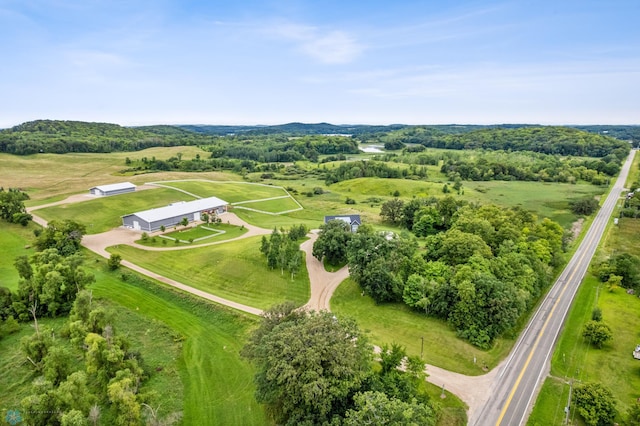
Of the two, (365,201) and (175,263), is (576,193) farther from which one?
(175,263)

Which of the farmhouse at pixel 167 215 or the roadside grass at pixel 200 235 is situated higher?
the farmhouse at pixel 167 215

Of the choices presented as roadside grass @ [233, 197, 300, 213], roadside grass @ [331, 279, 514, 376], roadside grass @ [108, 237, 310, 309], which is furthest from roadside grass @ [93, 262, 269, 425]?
roadside grass @ [233, 197, 300, 213]

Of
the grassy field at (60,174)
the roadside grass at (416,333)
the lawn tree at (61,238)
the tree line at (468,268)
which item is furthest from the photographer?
the grassy field at (60,174)

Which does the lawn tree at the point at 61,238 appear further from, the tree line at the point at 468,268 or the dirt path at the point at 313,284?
the tree line at the point at 468,268

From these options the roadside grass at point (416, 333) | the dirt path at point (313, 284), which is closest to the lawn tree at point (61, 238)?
the dirt path at point (313, 284)

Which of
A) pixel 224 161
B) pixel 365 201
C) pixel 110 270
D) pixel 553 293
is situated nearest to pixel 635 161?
pixel 365 201

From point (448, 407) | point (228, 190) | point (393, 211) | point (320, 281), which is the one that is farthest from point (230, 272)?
point (228, 190)

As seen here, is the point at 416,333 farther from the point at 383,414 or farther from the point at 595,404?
the point at 383,414
